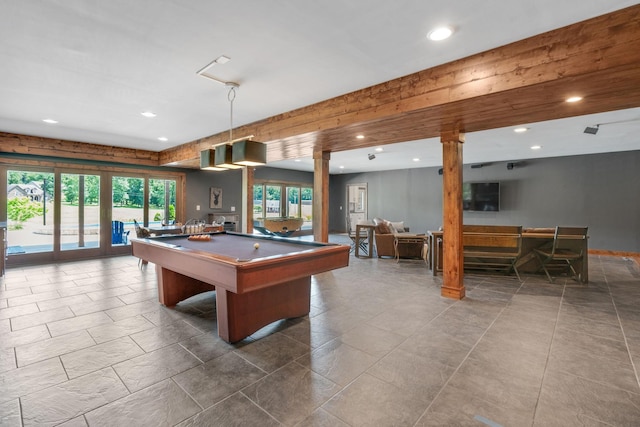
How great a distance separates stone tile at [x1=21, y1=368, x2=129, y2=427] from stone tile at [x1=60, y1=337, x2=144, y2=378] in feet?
0.47

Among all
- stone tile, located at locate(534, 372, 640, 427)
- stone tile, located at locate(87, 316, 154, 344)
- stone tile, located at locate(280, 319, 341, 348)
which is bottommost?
stone tile, located at locate(534, 372, 640, 427)

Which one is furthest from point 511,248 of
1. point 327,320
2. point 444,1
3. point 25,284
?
point 25,284

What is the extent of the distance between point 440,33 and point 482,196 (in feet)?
27.2

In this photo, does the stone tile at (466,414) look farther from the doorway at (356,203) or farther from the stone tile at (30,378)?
the doorway at (356,203)

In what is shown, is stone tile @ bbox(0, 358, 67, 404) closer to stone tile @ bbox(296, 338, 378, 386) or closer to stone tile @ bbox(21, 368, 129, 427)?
stone tile @ bbox(21, 368, 129, 427)

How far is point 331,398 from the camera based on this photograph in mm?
2012

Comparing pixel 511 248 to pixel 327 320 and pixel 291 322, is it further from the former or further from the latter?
pixel 291 322

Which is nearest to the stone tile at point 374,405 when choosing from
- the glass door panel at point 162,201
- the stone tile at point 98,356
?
the stone tile at point 98,356

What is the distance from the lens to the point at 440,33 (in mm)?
2516

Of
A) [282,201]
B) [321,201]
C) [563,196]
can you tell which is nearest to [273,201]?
[282,201]

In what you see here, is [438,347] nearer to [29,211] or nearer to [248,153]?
[248,153]

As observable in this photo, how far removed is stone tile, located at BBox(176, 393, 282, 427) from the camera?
5.80 ft

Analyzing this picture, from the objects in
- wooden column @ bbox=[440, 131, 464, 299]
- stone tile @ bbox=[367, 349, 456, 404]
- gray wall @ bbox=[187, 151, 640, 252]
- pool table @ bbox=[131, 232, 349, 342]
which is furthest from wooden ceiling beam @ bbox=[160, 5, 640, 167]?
gray wall @ bbox=[187, 151, 640, 252]

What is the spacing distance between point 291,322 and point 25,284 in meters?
4.63
